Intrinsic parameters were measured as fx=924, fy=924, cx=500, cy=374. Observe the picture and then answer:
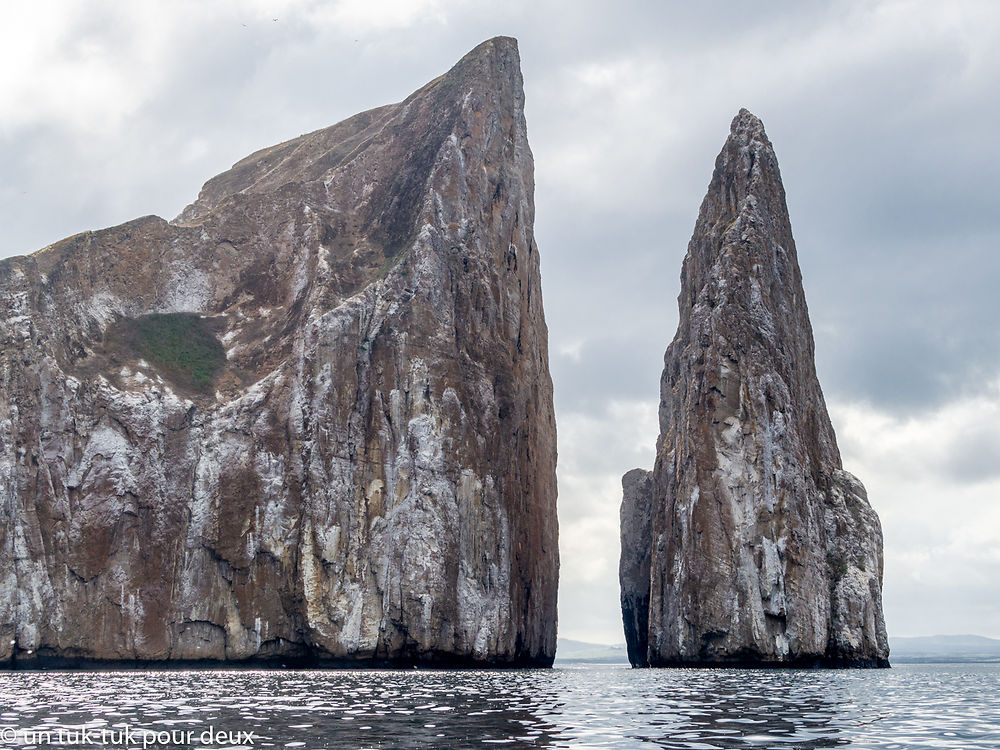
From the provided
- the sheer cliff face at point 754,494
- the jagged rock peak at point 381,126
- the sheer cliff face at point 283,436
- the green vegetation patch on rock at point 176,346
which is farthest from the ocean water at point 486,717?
the jagged rock peak at point 381,126

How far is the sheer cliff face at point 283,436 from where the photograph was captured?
62.2m

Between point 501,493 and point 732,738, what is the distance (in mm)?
53525

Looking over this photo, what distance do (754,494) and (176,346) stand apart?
46.2 m

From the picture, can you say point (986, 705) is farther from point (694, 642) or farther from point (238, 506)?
point (238, 506)

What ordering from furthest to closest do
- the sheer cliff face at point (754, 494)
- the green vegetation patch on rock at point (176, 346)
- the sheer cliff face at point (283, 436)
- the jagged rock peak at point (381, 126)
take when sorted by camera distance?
the jagged rock peak at point (381, 126), the green vegetation patch on rock at point (176, 346), the sheer cliff face at point (754, 494), the sheer cliff face at point (283, 436)

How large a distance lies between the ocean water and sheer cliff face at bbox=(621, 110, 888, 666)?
1101 inches

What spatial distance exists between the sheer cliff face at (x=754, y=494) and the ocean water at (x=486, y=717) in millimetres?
27958

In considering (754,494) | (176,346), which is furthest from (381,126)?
(754,494)

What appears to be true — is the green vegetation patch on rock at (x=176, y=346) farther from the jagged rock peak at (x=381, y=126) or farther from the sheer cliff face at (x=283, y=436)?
the jagged rock peak at (x=381, y=126)

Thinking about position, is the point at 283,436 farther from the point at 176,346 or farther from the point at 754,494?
the point at 754,494

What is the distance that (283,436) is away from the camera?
2660 inches

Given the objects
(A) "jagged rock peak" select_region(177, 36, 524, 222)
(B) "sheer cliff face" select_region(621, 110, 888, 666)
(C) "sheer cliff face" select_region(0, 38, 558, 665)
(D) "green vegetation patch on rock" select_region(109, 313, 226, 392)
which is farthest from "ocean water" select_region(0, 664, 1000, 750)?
(A) "jagged rock peak" select_region(177, 36, 524, 222)

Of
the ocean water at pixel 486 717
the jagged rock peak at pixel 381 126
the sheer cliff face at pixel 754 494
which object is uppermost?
the jagged rock peak at pixel 381 126

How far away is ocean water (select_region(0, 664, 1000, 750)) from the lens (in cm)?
1803
